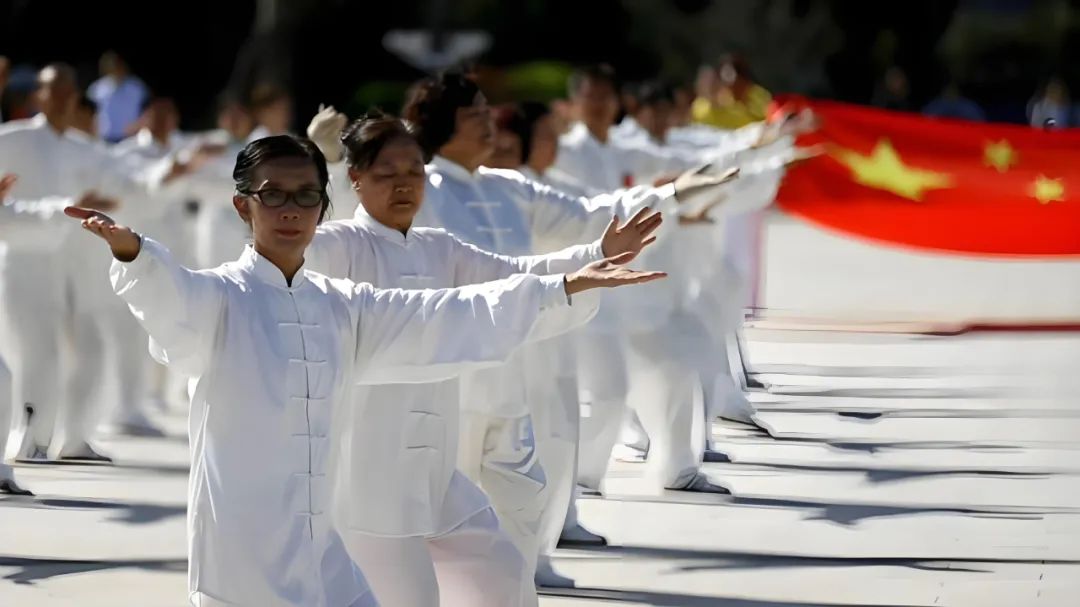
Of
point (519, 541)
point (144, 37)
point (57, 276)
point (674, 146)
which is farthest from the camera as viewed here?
point (144, 37)

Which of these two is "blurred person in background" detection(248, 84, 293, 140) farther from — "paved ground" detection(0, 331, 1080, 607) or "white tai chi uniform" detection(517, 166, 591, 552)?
"white tai chi uniform" detection(517, 166, 591, 552)

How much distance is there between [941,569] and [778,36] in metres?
39.9

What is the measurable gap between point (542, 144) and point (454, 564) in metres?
3.43

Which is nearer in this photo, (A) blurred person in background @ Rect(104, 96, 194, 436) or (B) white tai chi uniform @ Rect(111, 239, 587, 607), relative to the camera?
(B) white tai chi uniform @ Rect(111, 239, 587, 607)

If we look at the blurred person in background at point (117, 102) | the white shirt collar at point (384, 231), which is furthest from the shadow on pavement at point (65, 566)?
the blurred person in background at point (117, 102)

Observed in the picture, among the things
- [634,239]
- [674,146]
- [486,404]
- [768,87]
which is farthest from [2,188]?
[768,87]

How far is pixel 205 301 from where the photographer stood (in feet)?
15.3

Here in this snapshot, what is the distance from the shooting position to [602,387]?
9109 millimetres

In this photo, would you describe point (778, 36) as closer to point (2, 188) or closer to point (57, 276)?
point (57, 276)

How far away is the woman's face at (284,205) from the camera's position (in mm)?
4809

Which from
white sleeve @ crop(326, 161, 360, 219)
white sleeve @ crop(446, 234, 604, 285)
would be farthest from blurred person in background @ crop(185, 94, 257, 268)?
white sleeve @ crop(446, 234, 604, 285)

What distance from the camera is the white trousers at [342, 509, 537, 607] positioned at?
17.8 feet

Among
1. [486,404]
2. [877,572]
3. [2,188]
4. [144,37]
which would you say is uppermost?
[144,37]

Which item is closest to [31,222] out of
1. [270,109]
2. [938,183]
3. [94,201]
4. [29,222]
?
[29,222]
